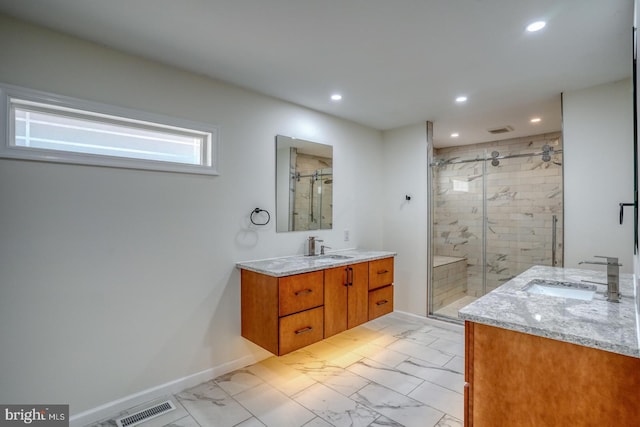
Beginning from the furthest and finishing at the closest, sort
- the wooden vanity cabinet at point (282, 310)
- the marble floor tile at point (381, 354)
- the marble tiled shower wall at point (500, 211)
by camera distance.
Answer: the marble tiled shower wall at point (500, 211) → the marble floor tile at point (381, 354) → the wooden vanity cabinet at point (282, 310)

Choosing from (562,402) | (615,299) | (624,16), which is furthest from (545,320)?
(624,16)

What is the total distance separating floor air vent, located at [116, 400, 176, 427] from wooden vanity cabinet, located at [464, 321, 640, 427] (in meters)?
1.87

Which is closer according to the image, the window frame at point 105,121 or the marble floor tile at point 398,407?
the window frame at point 105,121

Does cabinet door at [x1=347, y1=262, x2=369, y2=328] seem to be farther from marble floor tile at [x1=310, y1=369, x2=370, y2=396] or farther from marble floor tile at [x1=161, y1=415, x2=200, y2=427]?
marble floor tile at [x1=161, y1=415, x2=200, y2=427]

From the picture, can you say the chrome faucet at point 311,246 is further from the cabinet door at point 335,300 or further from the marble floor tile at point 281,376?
the marble floor tile at point 281,376

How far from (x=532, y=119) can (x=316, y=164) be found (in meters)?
2.54

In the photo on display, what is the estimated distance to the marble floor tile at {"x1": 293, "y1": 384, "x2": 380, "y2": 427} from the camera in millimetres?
1999

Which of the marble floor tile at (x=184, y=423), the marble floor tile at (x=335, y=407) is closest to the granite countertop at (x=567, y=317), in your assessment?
the marble floor tile at (x=335, y=407)

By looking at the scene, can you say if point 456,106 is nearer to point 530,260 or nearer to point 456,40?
point 456,40

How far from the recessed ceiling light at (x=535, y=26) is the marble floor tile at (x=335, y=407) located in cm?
253

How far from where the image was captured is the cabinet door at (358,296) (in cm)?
288

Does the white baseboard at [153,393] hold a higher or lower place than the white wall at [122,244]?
lower

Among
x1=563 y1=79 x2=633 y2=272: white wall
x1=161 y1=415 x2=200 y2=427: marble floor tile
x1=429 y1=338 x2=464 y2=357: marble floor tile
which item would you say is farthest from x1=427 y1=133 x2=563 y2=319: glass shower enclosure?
x1=161 y1=415 x2=200 y2=427: marble floor tile

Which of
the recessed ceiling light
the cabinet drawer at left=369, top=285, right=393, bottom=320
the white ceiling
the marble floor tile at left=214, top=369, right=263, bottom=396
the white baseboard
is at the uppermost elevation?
the white ceiling
